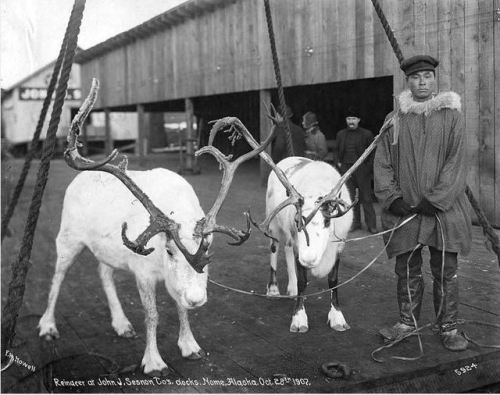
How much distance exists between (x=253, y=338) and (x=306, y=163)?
5.65 feet

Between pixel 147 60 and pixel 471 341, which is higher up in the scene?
pixel 147 60

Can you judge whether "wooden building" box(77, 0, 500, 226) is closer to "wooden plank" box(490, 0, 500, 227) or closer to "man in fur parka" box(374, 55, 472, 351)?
"wooden plank" box(490, 0, 500, 227)

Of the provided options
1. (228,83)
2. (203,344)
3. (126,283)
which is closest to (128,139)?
(228,83)

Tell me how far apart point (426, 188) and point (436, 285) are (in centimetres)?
76

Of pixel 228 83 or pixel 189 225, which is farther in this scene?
pixel 228 83

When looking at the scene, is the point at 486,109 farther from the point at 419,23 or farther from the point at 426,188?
the point at 426,188

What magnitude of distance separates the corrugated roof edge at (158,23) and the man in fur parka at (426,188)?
2.36 meters

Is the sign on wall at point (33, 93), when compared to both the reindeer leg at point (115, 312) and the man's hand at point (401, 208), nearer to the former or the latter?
the reindeer leg at point (115, 312)

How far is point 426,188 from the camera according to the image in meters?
3.98

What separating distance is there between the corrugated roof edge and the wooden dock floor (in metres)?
1.34

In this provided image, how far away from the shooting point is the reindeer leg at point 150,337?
372 centimetres

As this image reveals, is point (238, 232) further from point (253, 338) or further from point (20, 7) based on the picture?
point (20, 7)

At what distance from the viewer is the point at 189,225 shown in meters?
3.36

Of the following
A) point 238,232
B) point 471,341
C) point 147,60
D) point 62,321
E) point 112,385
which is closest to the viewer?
point 238,232
